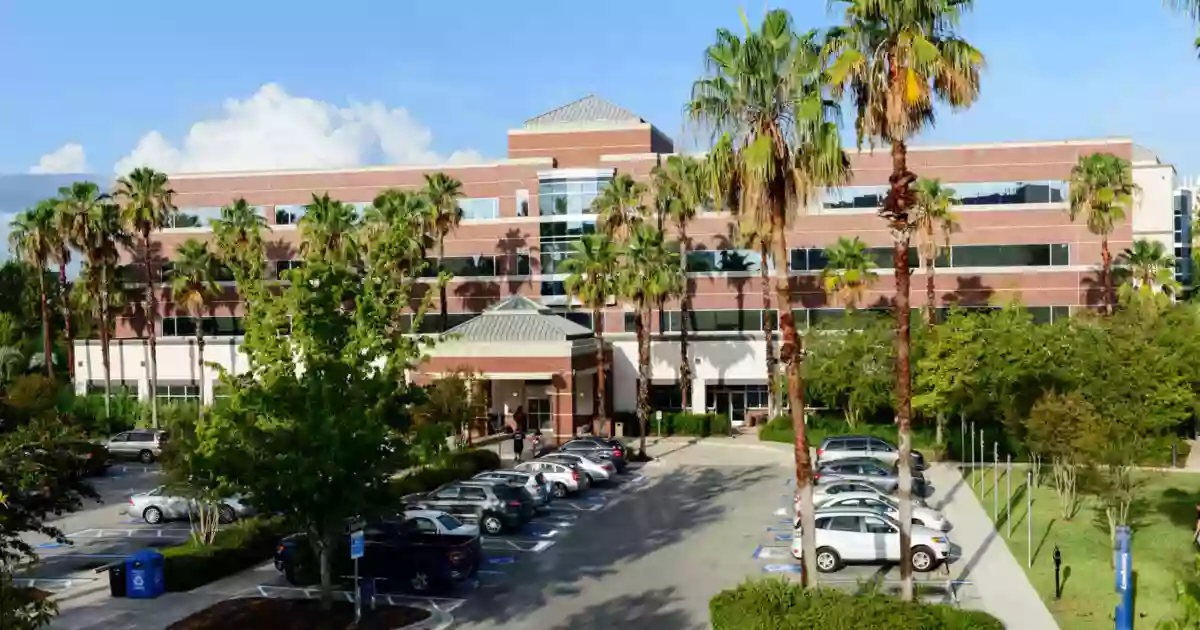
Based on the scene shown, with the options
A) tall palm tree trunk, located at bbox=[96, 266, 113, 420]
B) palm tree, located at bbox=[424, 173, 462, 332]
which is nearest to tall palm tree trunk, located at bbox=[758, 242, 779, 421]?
palm tree, located at bbox=[424, 173, 462, 332]

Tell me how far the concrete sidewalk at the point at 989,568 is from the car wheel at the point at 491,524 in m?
12.5

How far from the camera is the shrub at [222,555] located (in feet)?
82.0

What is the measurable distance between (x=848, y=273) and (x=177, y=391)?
133 ft

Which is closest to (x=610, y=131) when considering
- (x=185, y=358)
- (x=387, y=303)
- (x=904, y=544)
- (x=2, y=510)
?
(x=185, y=358)

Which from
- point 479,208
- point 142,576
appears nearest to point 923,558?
point 142,576

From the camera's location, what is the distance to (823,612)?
17.3 meters

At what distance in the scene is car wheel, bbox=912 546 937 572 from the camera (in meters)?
25.6

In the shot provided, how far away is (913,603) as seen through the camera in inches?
722

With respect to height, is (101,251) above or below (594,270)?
above

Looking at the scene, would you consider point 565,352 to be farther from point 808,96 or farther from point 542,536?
point 808,96

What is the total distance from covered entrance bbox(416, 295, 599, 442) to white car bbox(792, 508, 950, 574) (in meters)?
27.9

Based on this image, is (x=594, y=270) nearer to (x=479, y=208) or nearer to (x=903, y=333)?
(x=479, y=208)

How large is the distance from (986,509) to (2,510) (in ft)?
94.1

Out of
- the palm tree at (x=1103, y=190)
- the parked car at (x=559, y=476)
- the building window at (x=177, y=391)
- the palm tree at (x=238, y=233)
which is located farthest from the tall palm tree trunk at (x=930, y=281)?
the building window at (x=177, y=391)
